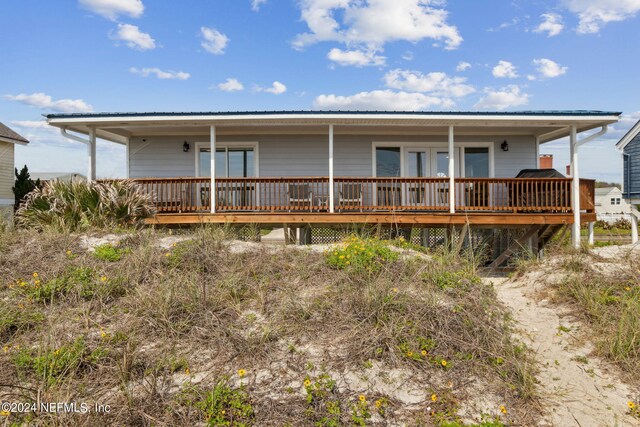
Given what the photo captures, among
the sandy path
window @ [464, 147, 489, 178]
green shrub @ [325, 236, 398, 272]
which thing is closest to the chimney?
window @ [464, 147, 489, 178]

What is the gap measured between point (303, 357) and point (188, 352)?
1207 millimetres

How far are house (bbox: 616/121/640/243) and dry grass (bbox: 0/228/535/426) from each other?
24.1m

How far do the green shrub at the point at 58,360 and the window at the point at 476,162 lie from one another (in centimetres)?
1157

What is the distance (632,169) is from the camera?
23484 millimetres

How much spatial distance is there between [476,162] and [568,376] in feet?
31.2

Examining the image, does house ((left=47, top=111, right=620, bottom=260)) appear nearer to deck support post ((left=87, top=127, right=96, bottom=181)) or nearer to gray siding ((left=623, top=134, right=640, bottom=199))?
deck support post ((left=87, top=127, right=96, bottom=181))

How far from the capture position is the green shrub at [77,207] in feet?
25.1

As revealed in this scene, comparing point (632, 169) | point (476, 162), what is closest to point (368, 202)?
point (476, 162)

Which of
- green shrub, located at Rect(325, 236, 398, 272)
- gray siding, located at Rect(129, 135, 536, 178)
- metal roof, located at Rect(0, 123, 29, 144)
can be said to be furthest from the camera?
metal roof, located at Rect(0, 123, 29, 144)

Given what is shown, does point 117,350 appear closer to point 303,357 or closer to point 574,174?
point 303,357

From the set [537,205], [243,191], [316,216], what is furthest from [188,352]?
[537,205]

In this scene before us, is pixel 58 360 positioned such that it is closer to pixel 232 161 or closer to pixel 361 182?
pixel 361 182

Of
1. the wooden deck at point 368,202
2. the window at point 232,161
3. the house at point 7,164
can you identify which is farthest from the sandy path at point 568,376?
the house at point 7,164

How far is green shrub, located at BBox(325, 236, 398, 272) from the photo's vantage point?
5.74 m
